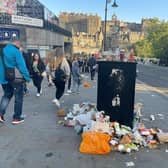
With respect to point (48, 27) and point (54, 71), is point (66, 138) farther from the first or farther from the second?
point (48, 27)

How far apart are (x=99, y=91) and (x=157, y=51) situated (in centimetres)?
7139

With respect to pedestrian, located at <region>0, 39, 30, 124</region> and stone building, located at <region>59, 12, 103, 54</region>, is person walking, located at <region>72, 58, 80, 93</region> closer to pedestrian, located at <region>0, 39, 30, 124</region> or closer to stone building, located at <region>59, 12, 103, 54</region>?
pedestrian, located at <region>0, 39, 30, 124</region>

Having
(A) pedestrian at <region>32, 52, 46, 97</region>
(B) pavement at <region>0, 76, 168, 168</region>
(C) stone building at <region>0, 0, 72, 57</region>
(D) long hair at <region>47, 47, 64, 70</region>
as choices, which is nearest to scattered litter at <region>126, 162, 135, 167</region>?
(B) pavement at <region>0, 76, 168, 168</region>

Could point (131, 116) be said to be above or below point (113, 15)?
below

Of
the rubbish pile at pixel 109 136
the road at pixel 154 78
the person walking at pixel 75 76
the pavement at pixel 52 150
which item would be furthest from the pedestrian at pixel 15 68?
the road at pixel 154 78

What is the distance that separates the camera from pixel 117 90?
6.69 metres

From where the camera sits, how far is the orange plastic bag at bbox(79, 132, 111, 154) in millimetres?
5507

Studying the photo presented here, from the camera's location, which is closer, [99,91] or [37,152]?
[37,152]

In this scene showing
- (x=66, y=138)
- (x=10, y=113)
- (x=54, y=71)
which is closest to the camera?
(x=66, y=138)

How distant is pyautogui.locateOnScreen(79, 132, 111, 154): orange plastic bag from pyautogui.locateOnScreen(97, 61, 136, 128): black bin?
1.11 metres

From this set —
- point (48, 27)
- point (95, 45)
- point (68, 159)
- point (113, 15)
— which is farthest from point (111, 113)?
point (95, 45)

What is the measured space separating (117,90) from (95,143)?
57.3 inches

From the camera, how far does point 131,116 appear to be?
22.1 ft

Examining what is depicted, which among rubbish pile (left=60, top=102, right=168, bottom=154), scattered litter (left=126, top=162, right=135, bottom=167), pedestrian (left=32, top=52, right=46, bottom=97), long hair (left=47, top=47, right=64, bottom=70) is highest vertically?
long hair (left=47, top=47, right=64, bottom=70)
